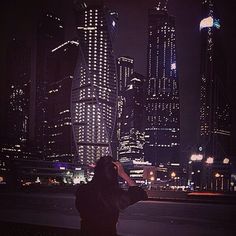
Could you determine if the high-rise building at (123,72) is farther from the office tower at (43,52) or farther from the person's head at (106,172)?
the person's head at (106,172)

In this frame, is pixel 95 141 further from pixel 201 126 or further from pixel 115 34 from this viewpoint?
pixel 201 126

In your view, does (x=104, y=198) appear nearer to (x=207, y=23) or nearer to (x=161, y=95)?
(x=207, y=23)

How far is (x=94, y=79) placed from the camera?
81.7 metres

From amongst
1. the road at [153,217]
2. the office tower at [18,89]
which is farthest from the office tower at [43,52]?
the road at [153,217]

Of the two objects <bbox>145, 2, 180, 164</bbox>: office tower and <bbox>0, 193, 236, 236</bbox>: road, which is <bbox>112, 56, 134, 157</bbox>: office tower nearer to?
<bbox>145, 2, 180, 164</bbox>: office tower

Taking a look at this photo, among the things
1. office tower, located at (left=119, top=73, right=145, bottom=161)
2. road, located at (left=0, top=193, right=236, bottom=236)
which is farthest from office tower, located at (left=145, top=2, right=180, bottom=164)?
road, located at (left=0, top=193, right=236, bottom=236)

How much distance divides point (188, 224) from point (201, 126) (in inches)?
4356

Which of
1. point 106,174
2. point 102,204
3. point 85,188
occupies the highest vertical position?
point 106,174

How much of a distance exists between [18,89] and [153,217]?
164587mm

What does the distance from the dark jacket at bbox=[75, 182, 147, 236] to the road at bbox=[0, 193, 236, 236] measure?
5466mm

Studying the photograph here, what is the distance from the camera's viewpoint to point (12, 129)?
15475 centimetres

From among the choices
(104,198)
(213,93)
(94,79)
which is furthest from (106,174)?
(213,93)

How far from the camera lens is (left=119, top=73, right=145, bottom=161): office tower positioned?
14625cm

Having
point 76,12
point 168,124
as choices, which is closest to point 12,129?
point 168,124
